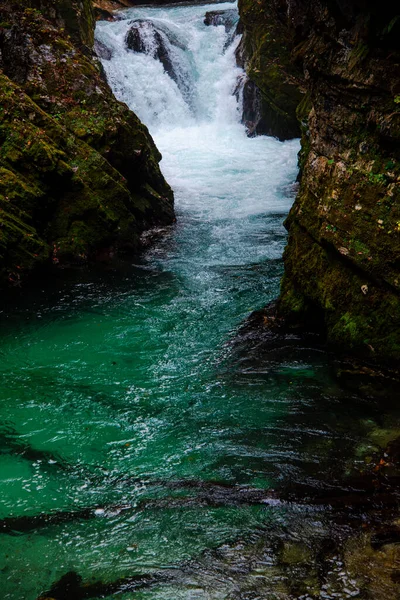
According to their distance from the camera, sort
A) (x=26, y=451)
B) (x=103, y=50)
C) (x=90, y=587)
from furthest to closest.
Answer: (x=103, y=50), (x=26, y=451), (x=90, y=587)

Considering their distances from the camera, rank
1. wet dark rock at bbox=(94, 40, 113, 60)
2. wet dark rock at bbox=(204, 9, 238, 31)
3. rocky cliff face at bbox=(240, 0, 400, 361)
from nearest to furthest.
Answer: rocky cliff face at bbox=(240, 0, 400, 361), wet dark rock at bbox=(94, 40, 113, 60), wet dark rock at bbox=(204, 9, 238, 31)

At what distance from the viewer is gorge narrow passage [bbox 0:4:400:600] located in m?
3.41

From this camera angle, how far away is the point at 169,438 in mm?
5023

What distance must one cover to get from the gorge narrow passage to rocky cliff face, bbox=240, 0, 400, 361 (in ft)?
2.59

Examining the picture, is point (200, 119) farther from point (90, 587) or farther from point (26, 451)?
point (90, 587)

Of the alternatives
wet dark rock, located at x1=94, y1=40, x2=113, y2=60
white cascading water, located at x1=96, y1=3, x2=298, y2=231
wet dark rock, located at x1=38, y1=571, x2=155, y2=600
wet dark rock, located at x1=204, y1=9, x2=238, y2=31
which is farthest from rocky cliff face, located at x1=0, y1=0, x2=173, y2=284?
wet dark rock, located at x1=204, y1=9, x2=238, y2=31

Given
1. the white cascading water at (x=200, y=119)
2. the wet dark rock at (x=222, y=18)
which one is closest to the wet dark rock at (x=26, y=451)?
the white cascading water at (x=200, y=119)

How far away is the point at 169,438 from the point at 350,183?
3662mm

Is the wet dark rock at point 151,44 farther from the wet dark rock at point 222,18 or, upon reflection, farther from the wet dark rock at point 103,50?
the wet dark rock at point 222,18

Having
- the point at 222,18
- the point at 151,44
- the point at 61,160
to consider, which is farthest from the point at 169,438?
the point at 222,18

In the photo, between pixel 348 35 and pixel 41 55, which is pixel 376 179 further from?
pixel 41 55

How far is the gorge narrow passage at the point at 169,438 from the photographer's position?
3.41 m

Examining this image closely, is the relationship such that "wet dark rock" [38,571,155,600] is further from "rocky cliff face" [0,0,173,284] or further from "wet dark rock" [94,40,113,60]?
"wet dark rock" [94,40,113,60]

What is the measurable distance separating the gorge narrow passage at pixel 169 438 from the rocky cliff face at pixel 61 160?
999 millimetres
